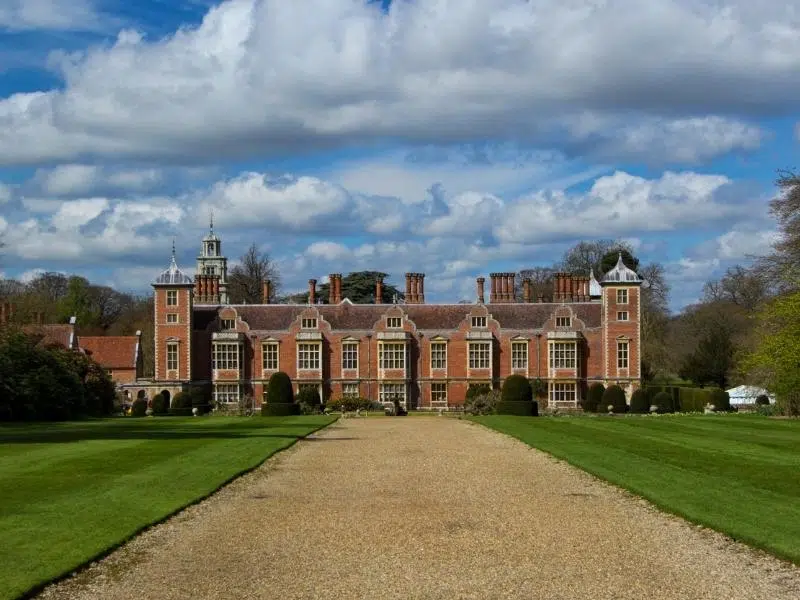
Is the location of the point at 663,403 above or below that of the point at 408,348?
below

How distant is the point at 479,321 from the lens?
54500 millimetres

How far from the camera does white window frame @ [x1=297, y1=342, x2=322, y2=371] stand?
2130 inches

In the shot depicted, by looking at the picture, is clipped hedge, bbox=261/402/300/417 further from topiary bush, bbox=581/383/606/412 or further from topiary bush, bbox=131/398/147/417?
topiary bush, bbox=581/383/606/412

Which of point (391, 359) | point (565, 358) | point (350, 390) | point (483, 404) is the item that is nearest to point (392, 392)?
point (391, 359)

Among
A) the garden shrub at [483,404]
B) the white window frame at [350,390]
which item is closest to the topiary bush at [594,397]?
the garden shrub at [483,404]

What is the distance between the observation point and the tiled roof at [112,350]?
2329 inches

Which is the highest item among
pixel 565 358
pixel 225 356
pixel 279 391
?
pixel 225 356

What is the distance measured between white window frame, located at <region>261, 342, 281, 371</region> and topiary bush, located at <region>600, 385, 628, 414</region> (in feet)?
53.4

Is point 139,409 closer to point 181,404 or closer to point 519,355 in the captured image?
point 181,404

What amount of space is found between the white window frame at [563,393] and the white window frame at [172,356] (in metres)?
18.5

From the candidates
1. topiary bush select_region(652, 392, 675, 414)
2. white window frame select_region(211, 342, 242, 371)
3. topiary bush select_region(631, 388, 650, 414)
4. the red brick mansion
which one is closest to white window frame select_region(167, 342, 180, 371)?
the red brick mansion

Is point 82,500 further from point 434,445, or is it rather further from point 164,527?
point 434,445

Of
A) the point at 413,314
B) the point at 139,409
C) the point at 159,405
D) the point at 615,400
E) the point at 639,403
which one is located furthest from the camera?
the point at 413,314

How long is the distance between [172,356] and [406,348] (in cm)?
1155
